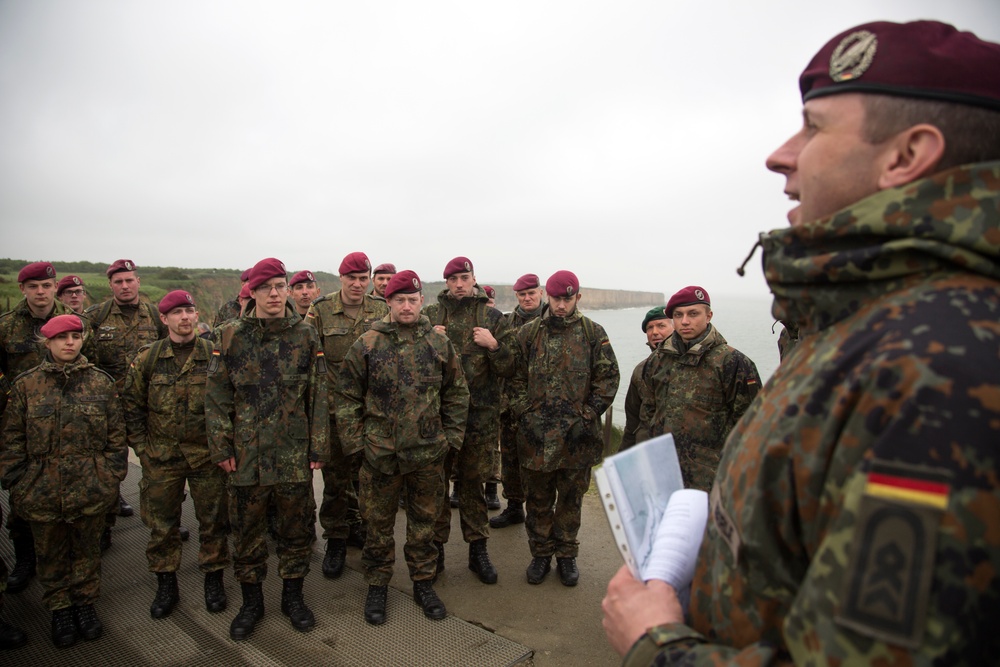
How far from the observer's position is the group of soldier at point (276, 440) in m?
3.68

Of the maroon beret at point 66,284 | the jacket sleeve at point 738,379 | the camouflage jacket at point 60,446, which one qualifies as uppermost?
the maroon beret at point 66,284

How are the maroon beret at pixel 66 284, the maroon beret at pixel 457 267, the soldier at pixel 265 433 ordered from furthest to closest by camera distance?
the maroon beret at pixel 66 284 → the maroon beret at pixel 457 267 → the soldier at pixel 265 433

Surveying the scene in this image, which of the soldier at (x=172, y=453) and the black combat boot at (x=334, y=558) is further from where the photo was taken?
the black combat boot at (x=334, y=558)

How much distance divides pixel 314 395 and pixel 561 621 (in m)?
2.45

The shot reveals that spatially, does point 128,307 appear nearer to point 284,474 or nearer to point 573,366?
point 284,474

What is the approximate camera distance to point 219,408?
3.81m

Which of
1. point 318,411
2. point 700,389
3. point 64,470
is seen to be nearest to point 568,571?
point 700,389

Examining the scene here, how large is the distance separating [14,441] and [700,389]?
486 centimetres

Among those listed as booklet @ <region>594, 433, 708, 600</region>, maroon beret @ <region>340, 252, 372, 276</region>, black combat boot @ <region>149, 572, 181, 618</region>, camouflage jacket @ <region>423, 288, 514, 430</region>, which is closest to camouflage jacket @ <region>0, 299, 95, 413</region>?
black combat boot @ <region>149, 572, 181, 618</region>

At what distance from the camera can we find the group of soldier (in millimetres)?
3678

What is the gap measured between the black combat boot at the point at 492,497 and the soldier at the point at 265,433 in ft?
8.27

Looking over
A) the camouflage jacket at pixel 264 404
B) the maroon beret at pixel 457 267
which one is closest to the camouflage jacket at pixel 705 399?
the maroon beret at pixel 457 267

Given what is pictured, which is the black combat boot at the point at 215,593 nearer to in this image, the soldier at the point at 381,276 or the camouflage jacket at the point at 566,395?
the camouflage jacket at the point at 566,395

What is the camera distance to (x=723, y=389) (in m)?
4.05
